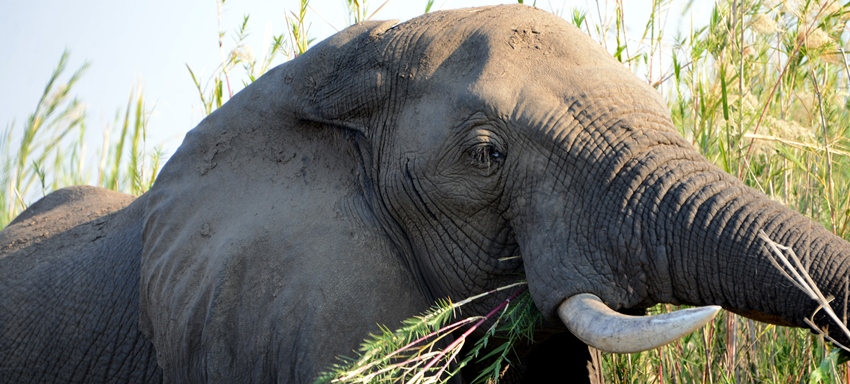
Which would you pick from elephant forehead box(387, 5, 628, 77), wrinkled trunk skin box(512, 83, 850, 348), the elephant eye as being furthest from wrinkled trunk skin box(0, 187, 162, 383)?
wrinkled trunk skin box(512, 83, 850, 348)

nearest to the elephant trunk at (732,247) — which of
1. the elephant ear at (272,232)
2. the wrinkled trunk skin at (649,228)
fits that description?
the wrinkled trunk skin at (649,228)

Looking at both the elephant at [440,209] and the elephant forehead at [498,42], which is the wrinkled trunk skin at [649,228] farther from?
the elephant forehead at [498,42]

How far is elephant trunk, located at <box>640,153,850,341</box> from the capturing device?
2316 millimetres

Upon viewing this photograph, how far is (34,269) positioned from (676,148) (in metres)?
2.74

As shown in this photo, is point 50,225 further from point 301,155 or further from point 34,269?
point 301,155

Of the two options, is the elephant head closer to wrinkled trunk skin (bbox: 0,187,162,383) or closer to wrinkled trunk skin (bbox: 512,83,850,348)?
wrinkled trunk skin (bbox: 512,83,850,348)

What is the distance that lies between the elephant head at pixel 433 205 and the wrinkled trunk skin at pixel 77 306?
Result: 36cm

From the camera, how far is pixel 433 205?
287 centimetres

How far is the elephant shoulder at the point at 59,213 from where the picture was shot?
14.6 ft

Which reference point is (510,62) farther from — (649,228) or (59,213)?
(59,213)

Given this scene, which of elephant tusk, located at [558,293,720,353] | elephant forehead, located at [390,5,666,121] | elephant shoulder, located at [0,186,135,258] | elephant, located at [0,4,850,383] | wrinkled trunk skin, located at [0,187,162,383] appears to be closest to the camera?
elephant tusk, located at [558,293,720,353]

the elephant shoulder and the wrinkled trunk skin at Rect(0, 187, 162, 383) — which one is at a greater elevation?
the elephant shoulder

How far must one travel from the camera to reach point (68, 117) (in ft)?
23.6

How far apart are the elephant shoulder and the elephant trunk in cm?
272
